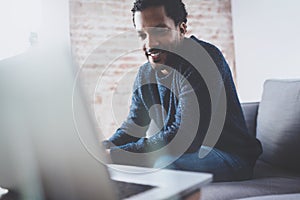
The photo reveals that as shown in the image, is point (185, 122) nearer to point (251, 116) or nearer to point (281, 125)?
point (281, 125)

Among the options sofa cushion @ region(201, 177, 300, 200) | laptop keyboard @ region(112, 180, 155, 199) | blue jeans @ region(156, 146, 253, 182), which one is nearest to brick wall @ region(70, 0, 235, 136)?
blue jeans @ region(156, 146, 253, 182)

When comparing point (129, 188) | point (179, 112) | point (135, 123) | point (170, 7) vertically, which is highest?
point (170, 7)

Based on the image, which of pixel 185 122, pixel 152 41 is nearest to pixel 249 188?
pixel 185 122

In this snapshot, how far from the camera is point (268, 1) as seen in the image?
8.71ft

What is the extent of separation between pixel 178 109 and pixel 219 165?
256 millimetres

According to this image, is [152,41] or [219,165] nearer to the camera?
[219,165]

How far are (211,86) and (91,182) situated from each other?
1.03 m

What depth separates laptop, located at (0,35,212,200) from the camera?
0.51 m

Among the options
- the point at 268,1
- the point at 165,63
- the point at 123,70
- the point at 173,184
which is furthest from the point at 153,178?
the point at 268,1

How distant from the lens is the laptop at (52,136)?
1.66ft

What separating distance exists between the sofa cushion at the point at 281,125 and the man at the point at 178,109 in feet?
0.41

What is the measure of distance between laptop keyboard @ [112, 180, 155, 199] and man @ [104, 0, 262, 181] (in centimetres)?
56

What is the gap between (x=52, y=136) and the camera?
0.54m

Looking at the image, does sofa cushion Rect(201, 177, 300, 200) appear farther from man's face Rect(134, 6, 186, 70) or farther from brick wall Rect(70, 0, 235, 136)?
brick wall Rect(70, 0, 235, 136)
